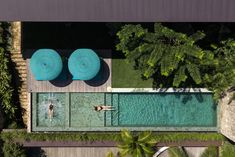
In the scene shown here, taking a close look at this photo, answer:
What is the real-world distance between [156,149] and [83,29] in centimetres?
801

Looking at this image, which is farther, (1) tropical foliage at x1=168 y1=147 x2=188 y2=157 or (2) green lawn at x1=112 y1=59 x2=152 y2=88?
(2) green lawn at x1=112 y1=59 x2=152 y2=88

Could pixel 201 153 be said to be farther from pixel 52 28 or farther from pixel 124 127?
pixel 52 28

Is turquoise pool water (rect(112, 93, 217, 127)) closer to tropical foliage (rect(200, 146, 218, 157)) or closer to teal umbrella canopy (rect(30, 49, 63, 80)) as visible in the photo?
tropical foliage (rect(200, 146, 218, 157))

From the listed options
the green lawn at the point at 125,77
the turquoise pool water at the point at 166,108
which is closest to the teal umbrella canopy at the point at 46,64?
the green lawn at the point at 125,77

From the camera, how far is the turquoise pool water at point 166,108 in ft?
89.3

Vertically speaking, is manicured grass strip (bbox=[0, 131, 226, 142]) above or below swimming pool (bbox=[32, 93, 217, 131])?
below

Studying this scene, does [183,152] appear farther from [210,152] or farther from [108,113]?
[108,113]

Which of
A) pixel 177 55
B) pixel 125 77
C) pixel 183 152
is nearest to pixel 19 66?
pixel 125 77

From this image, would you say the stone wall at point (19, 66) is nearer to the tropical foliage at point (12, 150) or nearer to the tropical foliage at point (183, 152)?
the tropical foliage at point (12, 150)

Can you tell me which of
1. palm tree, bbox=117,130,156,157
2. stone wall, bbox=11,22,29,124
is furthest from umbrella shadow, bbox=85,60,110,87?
stone wall, bbox=11,22,29,124

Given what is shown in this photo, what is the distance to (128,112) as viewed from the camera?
1074 inches

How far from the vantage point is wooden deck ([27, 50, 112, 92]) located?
27156 mm

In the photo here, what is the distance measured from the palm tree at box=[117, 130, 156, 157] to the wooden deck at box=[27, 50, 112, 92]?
9.74 ft

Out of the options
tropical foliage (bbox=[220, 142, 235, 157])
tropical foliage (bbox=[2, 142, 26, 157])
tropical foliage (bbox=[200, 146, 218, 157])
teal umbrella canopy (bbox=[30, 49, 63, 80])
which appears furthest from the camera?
tropical foliage (bbox=[200, 146, 218, 157])
